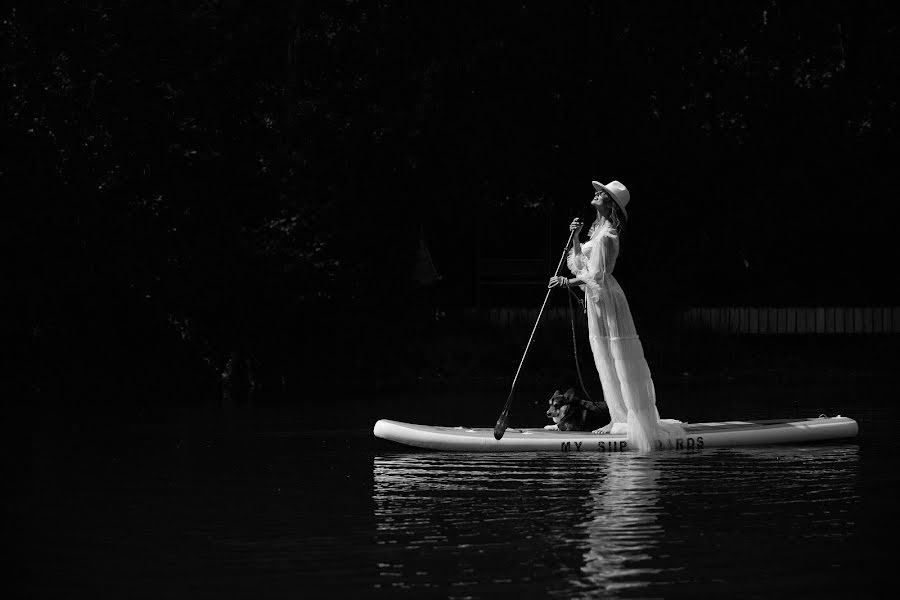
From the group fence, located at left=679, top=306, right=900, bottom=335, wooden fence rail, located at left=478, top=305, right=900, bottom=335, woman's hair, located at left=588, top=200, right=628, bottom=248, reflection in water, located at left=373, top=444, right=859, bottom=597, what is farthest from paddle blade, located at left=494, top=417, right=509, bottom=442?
fence, located at left=679, top=306, right=900, bottom=335

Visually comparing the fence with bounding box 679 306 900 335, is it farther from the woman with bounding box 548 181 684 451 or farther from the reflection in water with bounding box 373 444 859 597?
the woman with bounding box 548 181 684 451

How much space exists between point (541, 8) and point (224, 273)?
9073 mm

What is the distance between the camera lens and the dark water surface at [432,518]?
1117 cm

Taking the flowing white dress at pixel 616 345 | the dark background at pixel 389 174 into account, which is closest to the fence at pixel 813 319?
the dark background at pixel 389 174

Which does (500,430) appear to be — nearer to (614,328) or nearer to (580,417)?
(580,417)

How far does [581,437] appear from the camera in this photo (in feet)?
61.1

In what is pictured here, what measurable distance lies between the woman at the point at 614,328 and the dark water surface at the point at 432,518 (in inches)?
20.2

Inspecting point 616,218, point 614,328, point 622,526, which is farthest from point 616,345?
point 622,526

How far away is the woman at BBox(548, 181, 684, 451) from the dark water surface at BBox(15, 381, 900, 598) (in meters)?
0.51

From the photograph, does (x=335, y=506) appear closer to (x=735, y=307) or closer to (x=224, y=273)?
(x=224, y=273)

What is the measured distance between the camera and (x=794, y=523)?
13477 millimetres

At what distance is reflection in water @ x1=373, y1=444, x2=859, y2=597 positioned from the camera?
1136cm

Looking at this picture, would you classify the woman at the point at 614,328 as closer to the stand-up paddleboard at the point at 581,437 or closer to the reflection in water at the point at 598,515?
the stand-up paddleboard at the point at 581,437

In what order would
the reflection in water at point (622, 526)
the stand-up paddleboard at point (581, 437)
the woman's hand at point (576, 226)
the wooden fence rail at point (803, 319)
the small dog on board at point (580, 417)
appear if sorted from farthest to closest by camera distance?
the wooden fence rail at point (803, 319) < the small dog on board at point (580, 417) < the stand-up paddleboard at point (581, 437) < the woman's hand at point (576, 226) < the reflection in water at point (622, 526)
